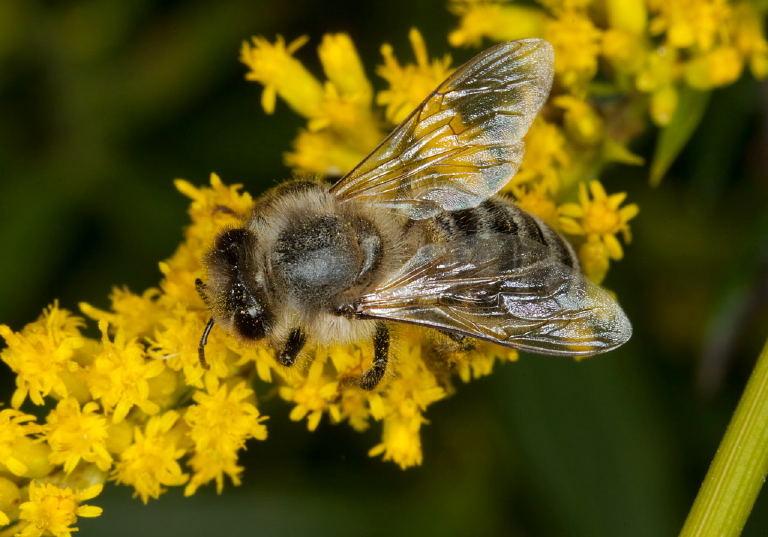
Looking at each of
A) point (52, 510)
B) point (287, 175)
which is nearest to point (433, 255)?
point (52, 510)

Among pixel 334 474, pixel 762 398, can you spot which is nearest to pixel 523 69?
pixel 762 398

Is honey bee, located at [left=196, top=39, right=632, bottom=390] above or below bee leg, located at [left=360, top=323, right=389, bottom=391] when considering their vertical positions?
above

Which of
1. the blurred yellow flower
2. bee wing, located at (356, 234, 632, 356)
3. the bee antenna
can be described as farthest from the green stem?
the blurred yellow flower

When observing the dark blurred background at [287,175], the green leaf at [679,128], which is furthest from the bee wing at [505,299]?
the dark blurred background at [287,175]

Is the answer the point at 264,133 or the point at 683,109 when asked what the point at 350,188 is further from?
the point at 264,133

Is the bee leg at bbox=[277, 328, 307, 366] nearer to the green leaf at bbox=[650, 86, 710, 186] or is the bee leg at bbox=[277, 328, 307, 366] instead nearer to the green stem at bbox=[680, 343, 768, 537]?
the green stem at bbox=[680, 343, 768, 537]

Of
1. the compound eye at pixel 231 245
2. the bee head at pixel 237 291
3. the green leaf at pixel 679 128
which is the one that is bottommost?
the green leaf at pixel 679 128

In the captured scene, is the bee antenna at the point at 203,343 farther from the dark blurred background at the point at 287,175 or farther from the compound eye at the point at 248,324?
the dark blurred background at the point at 287,175
